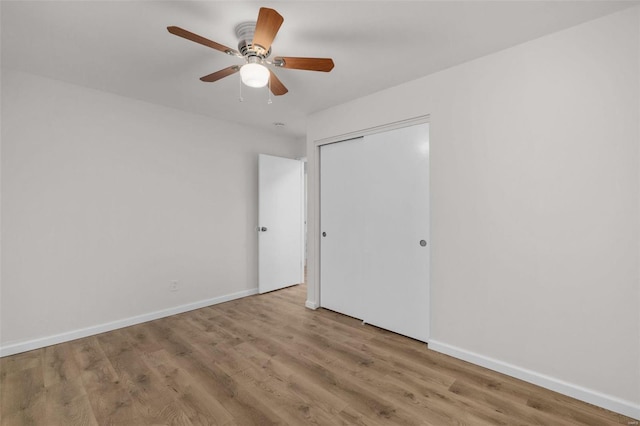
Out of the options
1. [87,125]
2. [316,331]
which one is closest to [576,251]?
[316,331]

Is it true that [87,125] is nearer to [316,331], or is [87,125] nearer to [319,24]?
[319,24]

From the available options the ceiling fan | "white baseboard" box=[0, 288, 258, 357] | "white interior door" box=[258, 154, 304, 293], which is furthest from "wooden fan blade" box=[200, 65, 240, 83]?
"white baseboard" box=[0, 288, 258, 357]

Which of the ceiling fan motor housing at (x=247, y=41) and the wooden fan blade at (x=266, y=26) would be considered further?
the ceiling fan motor housing at (x=247, y=41)

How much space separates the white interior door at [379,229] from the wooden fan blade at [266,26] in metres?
1.68

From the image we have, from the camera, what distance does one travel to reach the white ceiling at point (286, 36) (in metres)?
1.76

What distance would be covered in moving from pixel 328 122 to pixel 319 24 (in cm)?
159

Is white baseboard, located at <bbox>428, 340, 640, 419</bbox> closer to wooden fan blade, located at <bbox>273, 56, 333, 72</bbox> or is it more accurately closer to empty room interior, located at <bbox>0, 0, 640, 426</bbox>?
empty room interior, located at <bbox>0, 0, 640, 426</bbox>

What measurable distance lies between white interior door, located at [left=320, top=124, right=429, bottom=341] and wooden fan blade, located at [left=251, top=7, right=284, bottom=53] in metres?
1.68

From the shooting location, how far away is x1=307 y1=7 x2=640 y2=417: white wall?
1.81m

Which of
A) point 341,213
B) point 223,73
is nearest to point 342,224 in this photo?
point 341,213

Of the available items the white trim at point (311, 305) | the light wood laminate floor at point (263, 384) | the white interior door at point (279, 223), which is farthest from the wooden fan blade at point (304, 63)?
the white trim at point (311, 305)

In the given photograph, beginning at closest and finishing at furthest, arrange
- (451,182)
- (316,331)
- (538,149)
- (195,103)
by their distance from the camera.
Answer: (538,149)
(451,182)
(316,331)
(195,103)

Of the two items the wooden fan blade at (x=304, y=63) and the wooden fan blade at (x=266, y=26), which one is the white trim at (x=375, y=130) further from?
the wooden fan blade at (x=266, y=26)

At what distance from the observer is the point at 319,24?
192cm
